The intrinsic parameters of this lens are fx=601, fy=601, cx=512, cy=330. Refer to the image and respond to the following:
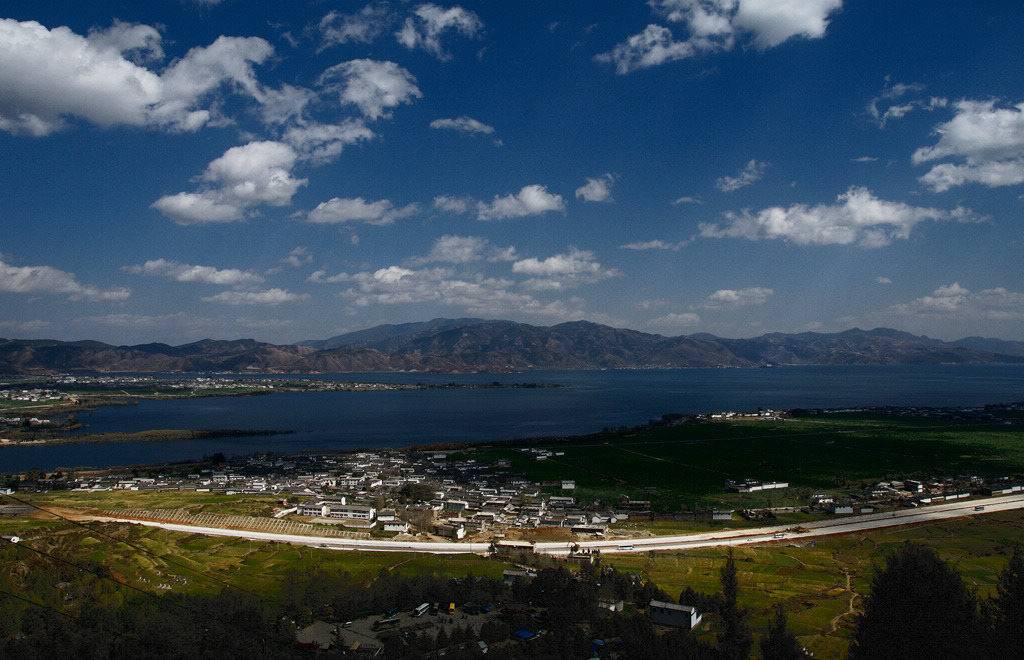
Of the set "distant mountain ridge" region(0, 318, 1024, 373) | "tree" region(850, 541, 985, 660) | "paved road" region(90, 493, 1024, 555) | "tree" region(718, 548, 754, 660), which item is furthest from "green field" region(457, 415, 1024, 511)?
"distant mountain ridge" region(0, 318, 1024, 373)

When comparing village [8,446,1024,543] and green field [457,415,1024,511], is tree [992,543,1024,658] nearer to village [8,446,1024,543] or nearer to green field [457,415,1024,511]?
village [8,446,1024,543]

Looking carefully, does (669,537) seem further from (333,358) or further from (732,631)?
(333,358)

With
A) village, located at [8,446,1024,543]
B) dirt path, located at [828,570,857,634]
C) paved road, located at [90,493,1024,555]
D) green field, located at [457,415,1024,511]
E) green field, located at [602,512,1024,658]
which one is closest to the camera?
dirt path, located at [828,570,857,634]

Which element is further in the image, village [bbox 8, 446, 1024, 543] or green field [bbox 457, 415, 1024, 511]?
green field [bbox 457, 415, 1024, 511]

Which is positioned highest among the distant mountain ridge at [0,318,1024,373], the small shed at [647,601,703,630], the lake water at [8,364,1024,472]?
the distant mountain ridge at [0,318,1024,373]

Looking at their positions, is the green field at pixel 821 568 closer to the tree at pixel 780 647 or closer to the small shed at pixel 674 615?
the small shed at pixel 674 615

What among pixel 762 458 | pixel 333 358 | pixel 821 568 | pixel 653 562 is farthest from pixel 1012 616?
pixel 333 358
